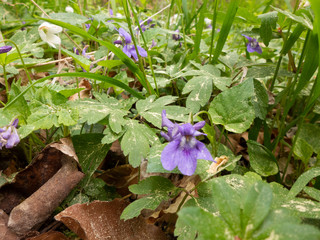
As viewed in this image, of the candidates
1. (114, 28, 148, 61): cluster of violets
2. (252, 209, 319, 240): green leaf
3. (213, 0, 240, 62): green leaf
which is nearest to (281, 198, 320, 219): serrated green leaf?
(252, 209, 319, 240): green leaf

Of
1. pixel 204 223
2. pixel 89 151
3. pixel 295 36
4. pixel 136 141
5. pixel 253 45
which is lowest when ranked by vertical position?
pixel 89 151

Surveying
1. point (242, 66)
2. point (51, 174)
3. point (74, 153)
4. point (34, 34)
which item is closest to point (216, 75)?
point (242, 66)

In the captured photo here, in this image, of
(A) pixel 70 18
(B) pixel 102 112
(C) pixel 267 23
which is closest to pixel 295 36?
(C) pixel 267 23

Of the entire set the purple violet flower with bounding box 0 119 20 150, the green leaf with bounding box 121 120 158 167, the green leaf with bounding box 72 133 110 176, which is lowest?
the green leaf with bounding box 72 133 110 176

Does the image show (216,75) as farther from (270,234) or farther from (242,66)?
(270,234)

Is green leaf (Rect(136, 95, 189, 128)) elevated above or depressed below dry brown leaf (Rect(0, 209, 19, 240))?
above

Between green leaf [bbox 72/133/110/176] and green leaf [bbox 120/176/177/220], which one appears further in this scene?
green leaf [bbox 72/133/110/176]

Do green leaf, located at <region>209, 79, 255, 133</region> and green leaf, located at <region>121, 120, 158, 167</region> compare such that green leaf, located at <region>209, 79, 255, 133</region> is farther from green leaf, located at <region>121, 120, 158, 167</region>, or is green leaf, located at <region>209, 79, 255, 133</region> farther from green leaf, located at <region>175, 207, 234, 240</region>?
green leaf, located at <region>175, 207, 234, 240</region>

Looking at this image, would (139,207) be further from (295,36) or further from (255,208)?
(295,36)
